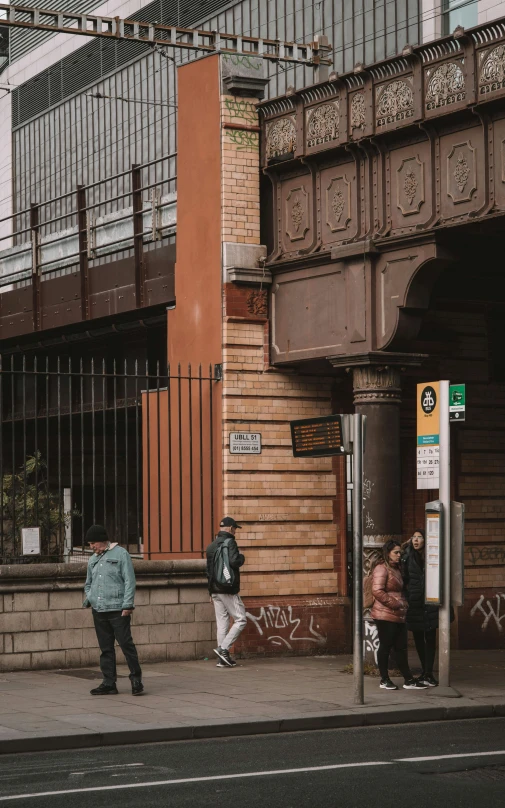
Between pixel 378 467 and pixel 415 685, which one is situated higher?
pixel 378 467

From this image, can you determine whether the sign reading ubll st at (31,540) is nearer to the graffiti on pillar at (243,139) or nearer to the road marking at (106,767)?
the graffiti on pillar at (243,139)

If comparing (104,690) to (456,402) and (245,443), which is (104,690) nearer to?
(245,443)

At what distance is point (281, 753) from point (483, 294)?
892 centimetres

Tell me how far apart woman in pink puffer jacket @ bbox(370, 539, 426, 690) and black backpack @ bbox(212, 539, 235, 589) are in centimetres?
204

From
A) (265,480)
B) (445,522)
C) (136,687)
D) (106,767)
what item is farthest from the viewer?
(265,480)

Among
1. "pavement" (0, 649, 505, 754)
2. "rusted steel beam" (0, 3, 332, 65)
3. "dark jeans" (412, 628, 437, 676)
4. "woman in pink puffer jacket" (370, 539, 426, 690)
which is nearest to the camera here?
"pavement" (0, 649, 505, 754)

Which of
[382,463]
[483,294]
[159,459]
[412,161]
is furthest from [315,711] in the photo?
[483,294]

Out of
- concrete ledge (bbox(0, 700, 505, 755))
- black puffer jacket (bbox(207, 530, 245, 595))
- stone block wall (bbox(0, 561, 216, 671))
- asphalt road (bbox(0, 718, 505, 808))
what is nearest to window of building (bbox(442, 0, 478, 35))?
black puffer jacket (bbox(207, 530, 245, 595))

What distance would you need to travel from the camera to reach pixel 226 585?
607 inches

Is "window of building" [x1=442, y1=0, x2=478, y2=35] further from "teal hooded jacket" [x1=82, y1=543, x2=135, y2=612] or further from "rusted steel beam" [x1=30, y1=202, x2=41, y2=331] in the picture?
"teal hooded jacket" [x1=82, y1=543, x2=135, y2=612]

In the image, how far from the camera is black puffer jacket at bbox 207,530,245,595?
15.4 m

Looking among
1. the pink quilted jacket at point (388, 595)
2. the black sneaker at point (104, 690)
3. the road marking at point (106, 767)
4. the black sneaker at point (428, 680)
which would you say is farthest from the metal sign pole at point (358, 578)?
the road marking at point (106, 767)

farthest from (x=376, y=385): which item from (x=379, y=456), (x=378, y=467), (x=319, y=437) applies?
(x=319, y=437)

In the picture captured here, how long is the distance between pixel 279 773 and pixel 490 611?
9.31m
